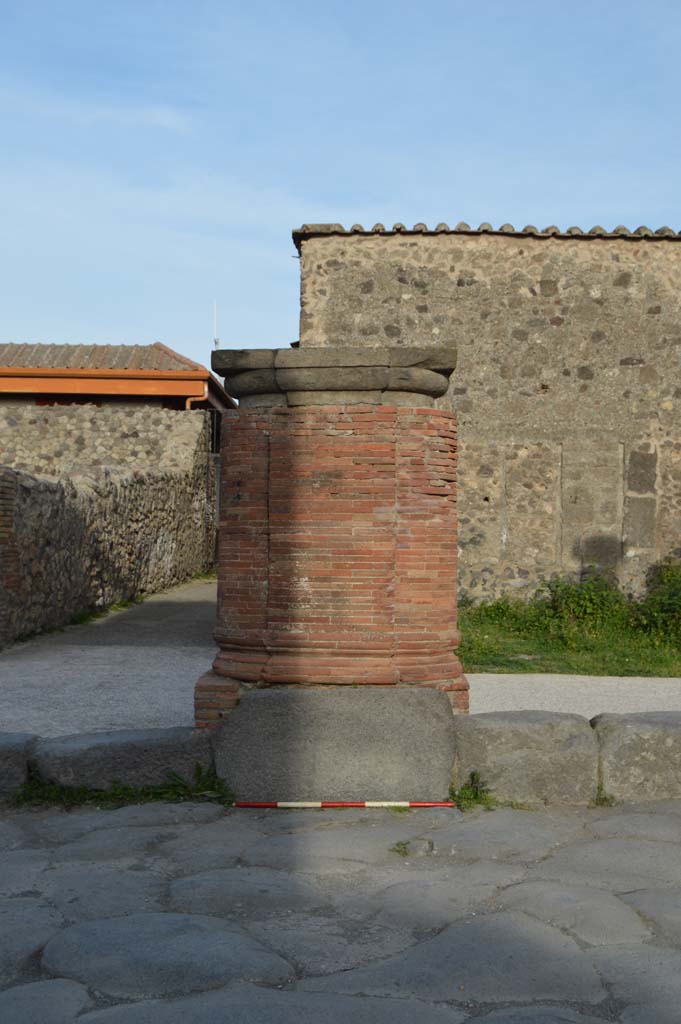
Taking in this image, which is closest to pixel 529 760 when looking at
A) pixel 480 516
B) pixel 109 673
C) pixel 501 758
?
pixel 501 758

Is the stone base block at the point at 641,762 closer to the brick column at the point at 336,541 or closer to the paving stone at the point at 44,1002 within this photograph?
the brick column at the point at 336,541

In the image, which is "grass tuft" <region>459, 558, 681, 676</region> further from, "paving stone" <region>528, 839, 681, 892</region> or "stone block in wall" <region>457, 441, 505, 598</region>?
"paving stone" <region>528, 839, 681, 892</region>

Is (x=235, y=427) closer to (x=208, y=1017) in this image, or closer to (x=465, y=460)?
(x=208, y=1017)

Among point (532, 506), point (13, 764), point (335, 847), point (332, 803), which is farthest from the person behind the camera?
point (532, 506)

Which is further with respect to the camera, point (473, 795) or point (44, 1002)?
point (473, 795)

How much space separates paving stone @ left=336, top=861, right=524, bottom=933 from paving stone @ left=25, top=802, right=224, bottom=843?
44.2 inches

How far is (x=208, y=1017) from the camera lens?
9.12 ft

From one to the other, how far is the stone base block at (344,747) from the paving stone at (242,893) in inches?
33.7

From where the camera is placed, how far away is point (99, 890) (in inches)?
147

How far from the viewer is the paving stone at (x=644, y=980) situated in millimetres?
2816

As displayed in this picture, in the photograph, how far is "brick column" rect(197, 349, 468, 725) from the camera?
16.4 feet

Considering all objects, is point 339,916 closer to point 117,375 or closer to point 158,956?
point 158,956

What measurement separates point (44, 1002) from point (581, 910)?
5.46ft

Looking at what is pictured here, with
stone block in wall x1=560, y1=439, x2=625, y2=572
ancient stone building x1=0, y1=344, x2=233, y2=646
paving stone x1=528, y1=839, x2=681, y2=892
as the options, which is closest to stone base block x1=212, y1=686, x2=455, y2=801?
paving stone x1=528, y1=839, x2=681, y2=892
